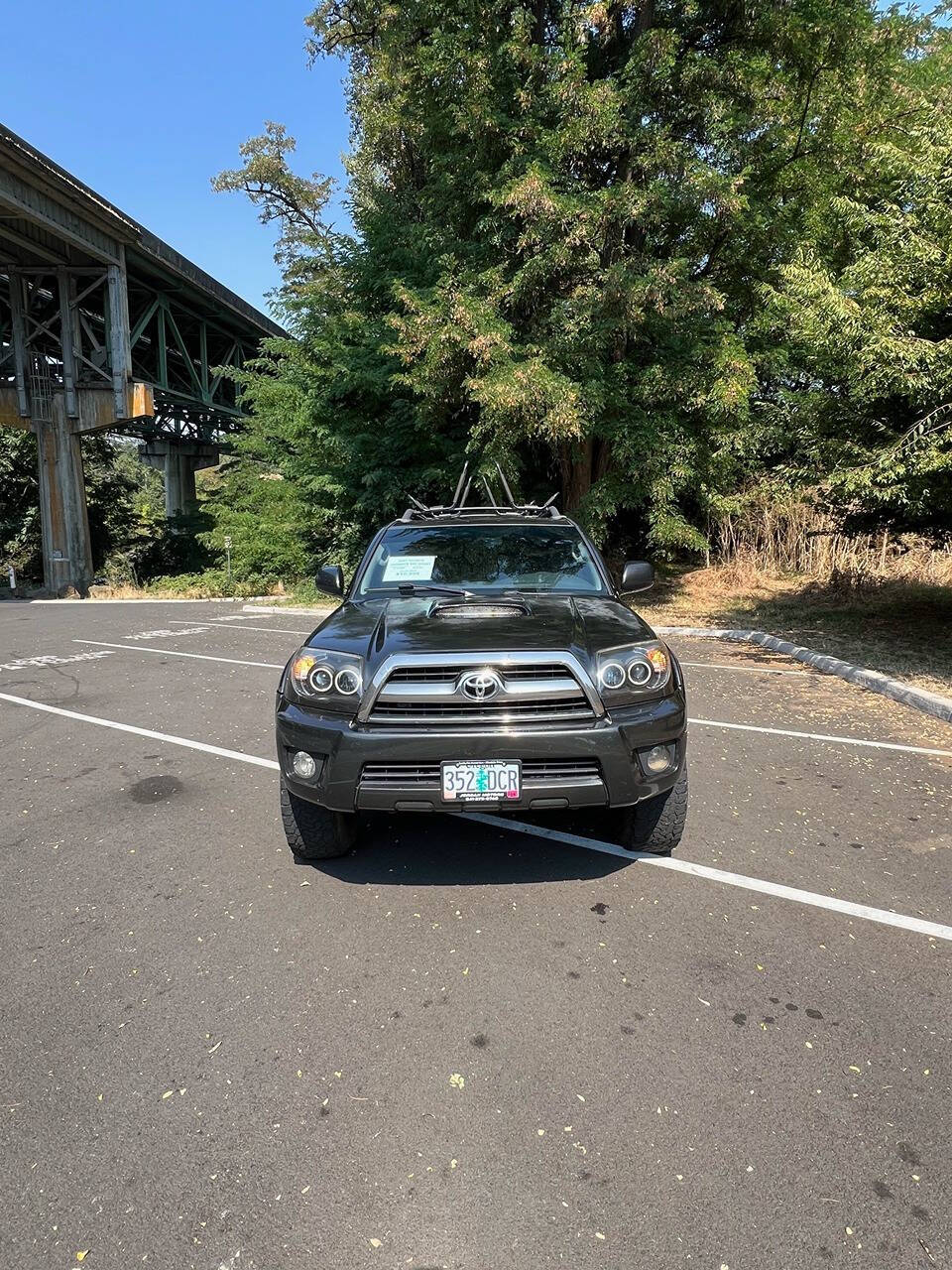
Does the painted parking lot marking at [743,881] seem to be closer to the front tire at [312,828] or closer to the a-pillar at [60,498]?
the front tire at [312,828]

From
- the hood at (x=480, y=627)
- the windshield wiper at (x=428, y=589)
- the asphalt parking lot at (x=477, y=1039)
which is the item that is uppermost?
the windshield wiper at (x=428, y=589)

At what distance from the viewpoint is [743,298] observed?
15.2 meters

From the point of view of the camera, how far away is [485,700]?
10.5 ft

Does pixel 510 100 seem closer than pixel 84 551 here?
Yes

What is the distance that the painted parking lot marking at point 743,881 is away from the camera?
10.6 ft

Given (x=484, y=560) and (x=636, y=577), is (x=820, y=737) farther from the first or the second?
(x=484, y=560)

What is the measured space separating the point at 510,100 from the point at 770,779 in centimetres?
1297

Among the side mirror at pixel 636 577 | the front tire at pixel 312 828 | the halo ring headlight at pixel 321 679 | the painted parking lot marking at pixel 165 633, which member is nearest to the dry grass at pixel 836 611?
the side mirror at pixel 636 577

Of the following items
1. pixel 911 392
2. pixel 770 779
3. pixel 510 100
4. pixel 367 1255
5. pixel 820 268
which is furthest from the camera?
pixel 510 100

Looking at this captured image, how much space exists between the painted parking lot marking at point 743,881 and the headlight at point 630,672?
3.39 feet

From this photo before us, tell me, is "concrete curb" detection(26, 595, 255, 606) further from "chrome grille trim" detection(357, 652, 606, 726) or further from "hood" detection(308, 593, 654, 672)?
"chrome grille trim" detection(357, 652, 606, 726)

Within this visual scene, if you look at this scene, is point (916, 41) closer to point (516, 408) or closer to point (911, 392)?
point (516, 408)

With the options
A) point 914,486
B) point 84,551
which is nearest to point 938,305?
point 914,486

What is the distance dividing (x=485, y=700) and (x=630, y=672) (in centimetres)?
68
